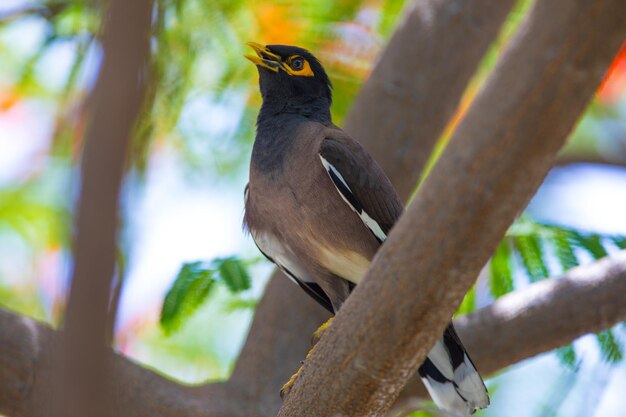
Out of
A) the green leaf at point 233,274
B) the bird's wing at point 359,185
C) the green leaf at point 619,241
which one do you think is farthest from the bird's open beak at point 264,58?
the green leaf at point 619,241

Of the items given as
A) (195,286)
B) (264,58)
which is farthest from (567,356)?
(264,58)

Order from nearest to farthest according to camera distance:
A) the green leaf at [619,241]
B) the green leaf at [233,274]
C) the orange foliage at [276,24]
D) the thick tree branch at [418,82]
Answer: the green leaf at [233,274], the green leaf at [619,241], the thick tree branch at [418,82], the orange foliage at [276,24]

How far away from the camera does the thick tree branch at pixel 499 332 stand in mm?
3373

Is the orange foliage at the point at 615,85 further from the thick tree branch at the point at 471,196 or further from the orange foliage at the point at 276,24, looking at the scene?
the thick tree branch at the point at 471,196

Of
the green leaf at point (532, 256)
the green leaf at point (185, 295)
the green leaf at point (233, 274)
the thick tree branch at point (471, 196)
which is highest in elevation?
the thick tree branch at point (471, 196)

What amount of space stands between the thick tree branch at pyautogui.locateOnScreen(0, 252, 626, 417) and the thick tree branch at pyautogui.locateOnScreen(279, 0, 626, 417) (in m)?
1.30

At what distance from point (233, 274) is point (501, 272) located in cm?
131

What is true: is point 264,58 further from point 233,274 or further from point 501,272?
point 501,272

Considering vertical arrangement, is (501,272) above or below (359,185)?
below

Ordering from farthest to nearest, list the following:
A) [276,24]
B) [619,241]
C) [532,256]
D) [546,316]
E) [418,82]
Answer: [276,24] < [418,82] < [532,256] < [619,241] < [546,316]

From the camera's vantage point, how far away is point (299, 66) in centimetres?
405

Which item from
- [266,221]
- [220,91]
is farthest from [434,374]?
[220,91]

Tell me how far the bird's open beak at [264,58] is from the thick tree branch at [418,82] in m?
0.55

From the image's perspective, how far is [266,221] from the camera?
3.58 metres
